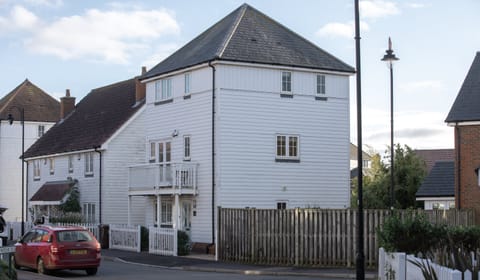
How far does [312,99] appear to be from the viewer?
38.3 m

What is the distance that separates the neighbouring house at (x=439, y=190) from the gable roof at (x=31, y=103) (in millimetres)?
34378

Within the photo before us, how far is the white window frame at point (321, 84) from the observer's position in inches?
1518

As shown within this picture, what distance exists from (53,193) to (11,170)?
16.7 meters

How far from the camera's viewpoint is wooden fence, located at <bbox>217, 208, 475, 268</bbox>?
2697 cm

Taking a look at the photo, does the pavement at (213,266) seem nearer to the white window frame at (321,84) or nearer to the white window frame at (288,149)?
the white window frame at (288,149)

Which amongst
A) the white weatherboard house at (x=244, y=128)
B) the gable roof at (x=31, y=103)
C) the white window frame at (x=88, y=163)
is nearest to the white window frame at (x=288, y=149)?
the white weatherboard house at (x=244, y=128)

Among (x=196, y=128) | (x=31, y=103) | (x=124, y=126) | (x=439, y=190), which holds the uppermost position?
(x=31, y=103)

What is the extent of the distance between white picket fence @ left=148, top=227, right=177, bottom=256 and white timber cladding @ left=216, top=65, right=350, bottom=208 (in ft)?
8.74

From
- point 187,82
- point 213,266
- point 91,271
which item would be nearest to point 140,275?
point 91,271

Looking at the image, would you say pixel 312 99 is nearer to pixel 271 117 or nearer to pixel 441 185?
pixel 271 117

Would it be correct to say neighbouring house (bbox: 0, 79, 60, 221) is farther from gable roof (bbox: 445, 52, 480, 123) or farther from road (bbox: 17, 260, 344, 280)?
gable roof (bbox: 445, 52, 480, 123)

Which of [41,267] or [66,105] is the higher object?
[66,105]

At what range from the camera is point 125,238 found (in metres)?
38.3

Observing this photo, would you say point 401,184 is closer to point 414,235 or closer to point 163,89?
point 163,89
